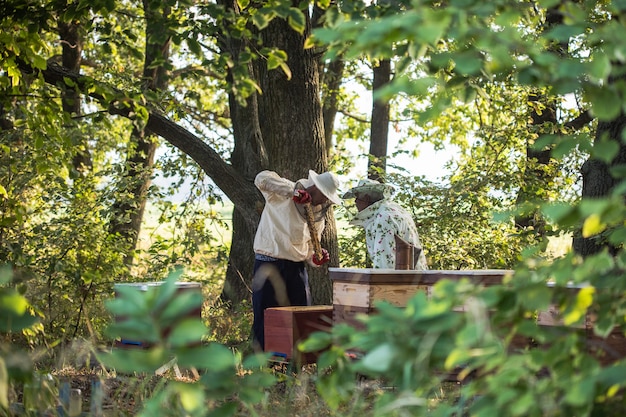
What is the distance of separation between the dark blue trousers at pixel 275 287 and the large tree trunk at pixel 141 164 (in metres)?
1.38

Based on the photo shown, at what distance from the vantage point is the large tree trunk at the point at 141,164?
4570 millimetres

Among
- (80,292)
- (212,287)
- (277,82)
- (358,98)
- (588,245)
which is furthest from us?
(358,98)

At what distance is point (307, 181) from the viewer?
610 centimetres

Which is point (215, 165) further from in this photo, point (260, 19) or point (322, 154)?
point (260, 19)

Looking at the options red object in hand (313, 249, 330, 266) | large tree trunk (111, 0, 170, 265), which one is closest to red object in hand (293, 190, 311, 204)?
red object in hand (313, 249, 330, 266)

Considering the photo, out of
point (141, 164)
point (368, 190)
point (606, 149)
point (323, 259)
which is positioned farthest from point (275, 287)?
point (606, 149)

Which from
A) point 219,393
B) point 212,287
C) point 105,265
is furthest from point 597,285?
point 212,287

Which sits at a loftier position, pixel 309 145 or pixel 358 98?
pixel 358 98

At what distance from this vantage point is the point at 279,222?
6.05 m

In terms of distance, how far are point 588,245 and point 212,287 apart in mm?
5093

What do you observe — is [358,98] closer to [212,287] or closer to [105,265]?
[212,287]

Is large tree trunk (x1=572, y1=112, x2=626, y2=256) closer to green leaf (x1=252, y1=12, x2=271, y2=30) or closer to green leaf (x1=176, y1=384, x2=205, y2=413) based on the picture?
green leaf (x1=252, y1=12, x2=271, y2=30)

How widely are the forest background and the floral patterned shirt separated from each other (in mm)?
898

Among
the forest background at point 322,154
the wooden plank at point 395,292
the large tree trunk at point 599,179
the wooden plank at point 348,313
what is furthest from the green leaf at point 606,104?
the large tree trunk at point 599,179
